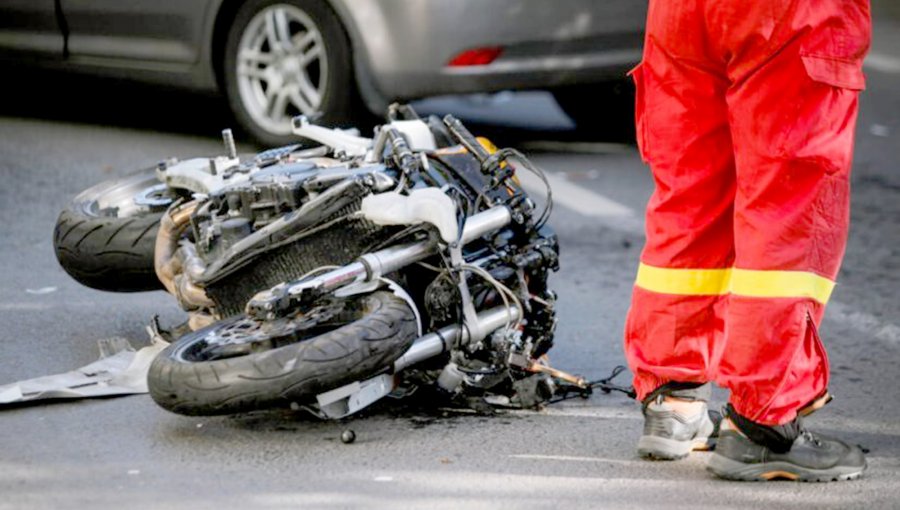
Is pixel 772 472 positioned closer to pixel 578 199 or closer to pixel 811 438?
pixel 811 438

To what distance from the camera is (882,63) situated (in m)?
12.4

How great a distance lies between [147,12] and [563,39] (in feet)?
6.87

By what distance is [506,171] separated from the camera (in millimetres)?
5125

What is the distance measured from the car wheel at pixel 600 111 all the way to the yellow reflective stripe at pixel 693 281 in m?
5.22

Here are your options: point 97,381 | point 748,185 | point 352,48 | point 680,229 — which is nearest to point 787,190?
point 748,185

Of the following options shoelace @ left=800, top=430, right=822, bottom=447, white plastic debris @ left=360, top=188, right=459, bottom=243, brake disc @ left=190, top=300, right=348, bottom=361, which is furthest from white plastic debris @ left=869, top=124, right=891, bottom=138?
brake disc @ left=190, top=300, right=348, bottom=361

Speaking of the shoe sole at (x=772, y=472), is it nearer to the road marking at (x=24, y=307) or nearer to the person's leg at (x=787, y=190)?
the person's leg at (x=787, y=190)

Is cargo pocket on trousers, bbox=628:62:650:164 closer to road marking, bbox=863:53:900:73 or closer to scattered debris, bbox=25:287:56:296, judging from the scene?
scattered debris, bbox=25:287:56:296

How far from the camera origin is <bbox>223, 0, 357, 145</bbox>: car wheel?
8.32 metres

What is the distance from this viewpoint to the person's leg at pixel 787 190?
4.01 m

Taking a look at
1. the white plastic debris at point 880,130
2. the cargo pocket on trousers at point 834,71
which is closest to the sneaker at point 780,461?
the cargo pocket on trousers at point 834,71

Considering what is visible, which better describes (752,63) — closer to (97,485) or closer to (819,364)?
(819,364)

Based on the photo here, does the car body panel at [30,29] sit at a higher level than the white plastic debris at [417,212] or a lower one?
lower

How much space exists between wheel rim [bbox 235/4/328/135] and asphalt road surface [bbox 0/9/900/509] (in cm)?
93
